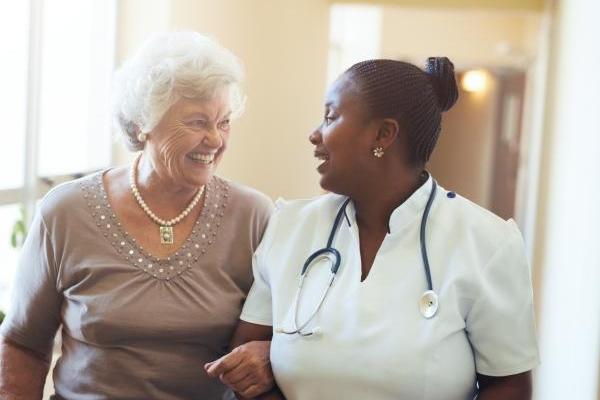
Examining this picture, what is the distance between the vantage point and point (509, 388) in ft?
4.99

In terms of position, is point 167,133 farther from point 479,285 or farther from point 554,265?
point 554,265

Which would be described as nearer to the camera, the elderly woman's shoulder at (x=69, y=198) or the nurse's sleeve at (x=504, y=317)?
the nurse's sleeve at (x=504, y=317)

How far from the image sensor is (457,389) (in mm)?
1499

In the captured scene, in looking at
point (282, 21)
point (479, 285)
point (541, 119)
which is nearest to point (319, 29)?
point (282, 21)

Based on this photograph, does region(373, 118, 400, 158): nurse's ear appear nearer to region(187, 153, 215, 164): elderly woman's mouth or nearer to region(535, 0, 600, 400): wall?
region(187, 153, 215, 164): elderly woman's mouth

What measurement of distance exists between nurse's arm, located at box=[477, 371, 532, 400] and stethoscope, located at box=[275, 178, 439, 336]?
17 centimetres

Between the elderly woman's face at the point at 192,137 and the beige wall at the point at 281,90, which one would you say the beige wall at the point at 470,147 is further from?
the elderly woman's face at the point at 192,137

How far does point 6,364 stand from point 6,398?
0.07 metres

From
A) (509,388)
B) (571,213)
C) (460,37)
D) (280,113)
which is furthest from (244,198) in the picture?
(460,37)

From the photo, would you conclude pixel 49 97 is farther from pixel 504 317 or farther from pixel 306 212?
pixel 504 317

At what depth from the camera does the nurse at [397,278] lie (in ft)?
4.87

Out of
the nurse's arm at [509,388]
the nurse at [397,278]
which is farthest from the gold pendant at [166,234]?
the nurse's arm at [509,388]

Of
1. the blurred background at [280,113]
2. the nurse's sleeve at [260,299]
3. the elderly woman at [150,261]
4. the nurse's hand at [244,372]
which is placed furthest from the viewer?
the blurred background at [280,113]

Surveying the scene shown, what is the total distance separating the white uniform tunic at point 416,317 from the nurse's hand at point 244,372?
30 millimetres
